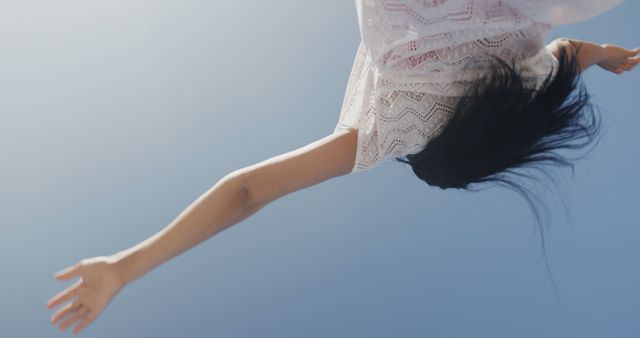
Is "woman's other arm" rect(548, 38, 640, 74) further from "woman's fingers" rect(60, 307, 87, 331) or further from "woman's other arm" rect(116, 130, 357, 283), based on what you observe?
"woman's fingers" rect(60, 307, 87, 331)

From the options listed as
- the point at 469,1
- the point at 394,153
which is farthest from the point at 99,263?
the point at 469,1

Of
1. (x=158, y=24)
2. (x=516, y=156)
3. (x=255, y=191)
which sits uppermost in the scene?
(x=158, y=24)

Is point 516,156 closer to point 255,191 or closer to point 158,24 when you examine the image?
point 255,191

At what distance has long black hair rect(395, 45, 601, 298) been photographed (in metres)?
0.90

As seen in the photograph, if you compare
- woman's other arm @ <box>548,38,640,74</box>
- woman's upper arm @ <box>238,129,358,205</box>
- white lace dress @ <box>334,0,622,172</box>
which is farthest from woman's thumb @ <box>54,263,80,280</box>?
woman's other arm @ <box>548,38,640,74</box>

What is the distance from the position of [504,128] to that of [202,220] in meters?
0.38

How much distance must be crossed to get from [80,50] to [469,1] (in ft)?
3.24

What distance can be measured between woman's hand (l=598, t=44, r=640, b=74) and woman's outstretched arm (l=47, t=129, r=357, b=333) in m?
0.45

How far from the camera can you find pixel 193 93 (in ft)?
5.41

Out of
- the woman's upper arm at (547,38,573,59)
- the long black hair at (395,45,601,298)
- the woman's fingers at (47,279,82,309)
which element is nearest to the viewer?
the woman's fingers at (47,279,82,309)

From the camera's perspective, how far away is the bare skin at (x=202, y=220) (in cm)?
80

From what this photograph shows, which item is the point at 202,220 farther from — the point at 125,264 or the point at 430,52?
the point at 430,52

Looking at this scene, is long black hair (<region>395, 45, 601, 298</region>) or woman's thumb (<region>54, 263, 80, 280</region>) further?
long black hair (<region>395, 45, 601, 298</region>)

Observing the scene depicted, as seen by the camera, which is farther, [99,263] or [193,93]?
[193,93]
